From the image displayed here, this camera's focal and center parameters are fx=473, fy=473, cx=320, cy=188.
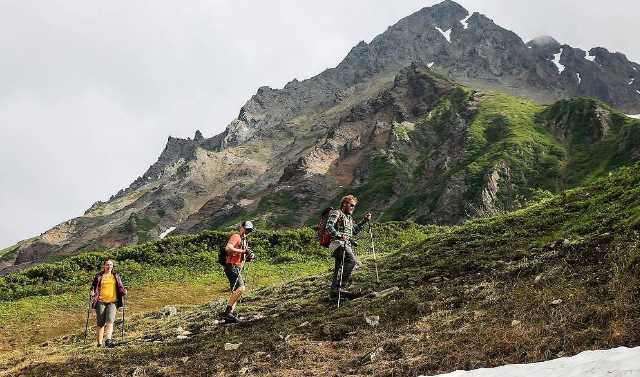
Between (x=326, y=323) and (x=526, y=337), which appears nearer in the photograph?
(x=526, y=337)

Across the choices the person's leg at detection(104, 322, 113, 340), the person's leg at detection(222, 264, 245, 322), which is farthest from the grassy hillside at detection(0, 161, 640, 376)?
the person's leg at detection(104, 322, 113, 340)

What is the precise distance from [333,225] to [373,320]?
3.78m

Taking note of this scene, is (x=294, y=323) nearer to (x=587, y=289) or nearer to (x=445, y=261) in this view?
(x=445, y=261)

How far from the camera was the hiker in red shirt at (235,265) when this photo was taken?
1495 centimetres

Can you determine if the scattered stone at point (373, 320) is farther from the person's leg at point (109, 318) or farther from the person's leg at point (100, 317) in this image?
the person's leg at point (100, 317)

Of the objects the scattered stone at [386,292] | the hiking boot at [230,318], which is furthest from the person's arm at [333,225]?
the hiking boot at [230,318]

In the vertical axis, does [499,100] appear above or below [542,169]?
above

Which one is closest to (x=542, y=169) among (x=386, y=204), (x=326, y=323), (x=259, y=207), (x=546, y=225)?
(x=386, y=204)

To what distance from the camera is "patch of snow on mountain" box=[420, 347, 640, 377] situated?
5433 mm

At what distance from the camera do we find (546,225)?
16.2 metres

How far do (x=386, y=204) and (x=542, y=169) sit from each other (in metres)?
43.7

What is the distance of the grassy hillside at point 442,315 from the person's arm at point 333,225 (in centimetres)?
206

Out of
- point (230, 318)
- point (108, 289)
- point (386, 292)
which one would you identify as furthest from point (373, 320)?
point (108, 289)

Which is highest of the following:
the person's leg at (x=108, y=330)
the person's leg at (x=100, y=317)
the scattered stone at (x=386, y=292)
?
the person's leg at (x=100, y=317)
